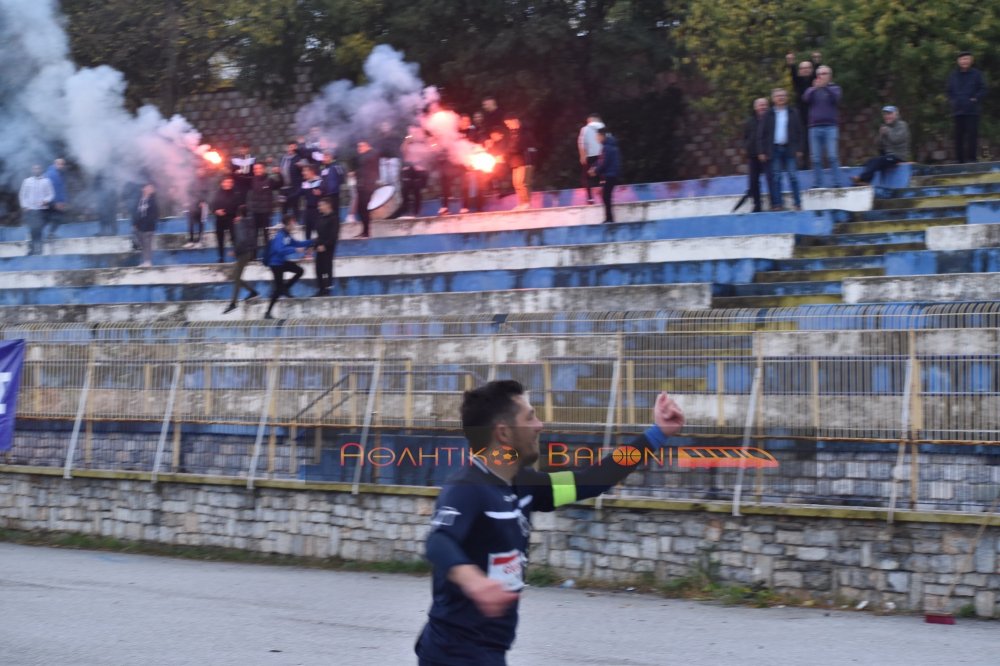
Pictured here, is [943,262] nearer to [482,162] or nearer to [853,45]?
[853,45]

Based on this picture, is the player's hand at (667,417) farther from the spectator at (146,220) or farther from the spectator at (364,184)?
the spectator at (146,220)

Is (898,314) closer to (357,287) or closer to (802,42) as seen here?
(357,287)

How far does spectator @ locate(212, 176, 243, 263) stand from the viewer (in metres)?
25.8

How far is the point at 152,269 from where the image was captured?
27.5m

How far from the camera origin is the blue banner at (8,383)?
18.8m

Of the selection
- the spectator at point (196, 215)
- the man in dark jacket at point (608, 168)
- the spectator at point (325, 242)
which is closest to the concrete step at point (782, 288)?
the man in dark jacket at point (608, 168)

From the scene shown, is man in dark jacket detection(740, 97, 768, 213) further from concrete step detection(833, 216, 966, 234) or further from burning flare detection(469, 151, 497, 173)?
burning flare detection(469, 151, 497, 173)

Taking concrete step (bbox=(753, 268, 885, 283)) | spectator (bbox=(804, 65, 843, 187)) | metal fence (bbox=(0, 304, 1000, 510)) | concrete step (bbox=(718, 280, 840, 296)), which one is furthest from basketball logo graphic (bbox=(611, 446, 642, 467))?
spectator (bbox=(804, 65, 843, 187))

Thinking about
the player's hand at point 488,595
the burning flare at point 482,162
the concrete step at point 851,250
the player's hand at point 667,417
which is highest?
the burning flare at point 482,162

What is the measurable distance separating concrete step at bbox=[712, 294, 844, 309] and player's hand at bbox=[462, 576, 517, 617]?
12495 millimetres

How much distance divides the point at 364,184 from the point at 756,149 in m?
7.49

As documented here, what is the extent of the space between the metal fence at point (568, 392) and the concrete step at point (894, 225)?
5827mm

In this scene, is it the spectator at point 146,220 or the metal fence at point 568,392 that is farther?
the spectator at point 146,220

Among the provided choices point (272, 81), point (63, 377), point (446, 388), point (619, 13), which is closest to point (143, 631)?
point (446, 388)
